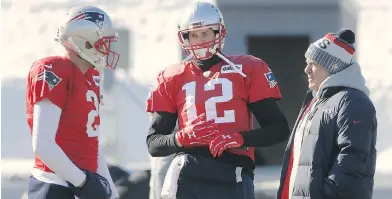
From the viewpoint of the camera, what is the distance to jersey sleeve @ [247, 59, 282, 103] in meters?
4.18

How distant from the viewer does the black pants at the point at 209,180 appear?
4.15m

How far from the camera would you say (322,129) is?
4.04m

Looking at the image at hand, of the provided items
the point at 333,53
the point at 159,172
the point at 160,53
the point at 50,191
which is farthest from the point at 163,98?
the point at 160,53

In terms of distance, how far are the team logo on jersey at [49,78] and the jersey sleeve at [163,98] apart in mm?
437

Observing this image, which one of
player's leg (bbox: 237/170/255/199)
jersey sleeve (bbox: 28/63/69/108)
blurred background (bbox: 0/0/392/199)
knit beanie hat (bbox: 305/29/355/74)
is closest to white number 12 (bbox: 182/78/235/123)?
player's leg (bbox: 237/170/255/199)

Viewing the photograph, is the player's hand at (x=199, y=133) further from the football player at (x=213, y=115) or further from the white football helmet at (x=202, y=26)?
the white football helmet at (x=202, y=26)

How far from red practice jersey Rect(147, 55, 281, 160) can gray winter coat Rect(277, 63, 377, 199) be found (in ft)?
0.80

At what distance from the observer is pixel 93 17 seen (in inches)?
168

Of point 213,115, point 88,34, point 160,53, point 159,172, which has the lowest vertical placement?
point 160,53

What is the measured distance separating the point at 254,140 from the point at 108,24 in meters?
0.78

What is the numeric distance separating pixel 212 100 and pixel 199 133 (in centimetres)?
15

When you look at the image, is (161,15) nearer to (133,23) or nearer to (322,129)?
(133,23)

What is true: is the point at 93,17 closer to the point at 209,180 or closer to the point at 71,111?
the point at 71,111

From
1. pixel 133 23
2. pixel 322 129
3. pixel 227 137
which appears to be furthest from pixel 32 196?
pixel 133 23
